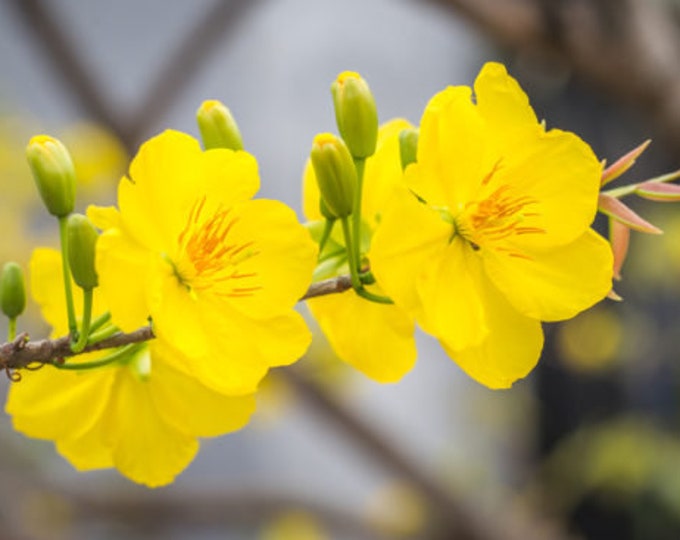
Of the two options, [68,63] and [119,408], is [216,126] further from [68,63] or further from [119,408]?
[68,63]

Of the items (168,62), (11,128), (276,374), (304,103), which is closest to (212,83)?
(304,103)

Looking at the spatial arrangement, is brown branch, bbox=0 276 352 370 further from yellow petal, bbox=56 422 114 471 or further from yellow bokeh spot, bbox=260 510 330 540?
yellow bokeh spot, bbox=260 510 330 540

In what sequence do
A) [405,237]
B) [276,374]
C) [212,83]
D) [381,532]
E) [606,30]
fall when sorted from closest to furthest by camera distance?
[405,237], [606,30], [276,374], [381,532], [212,83]

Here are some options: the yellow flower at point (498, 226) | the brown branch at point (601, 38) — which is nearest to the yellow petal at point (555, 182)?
the yellow flower at point (498, 226)

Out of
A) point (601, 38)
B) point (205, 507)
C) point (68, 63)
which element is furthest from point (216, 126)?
point (205, 507)

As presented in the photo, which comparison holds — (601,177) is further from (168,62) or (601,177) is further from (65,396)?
(168,62)

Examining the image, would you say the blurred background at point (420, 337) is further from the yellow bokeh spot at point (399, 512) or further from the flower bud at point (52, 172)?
the flower bud at point (52, 172)

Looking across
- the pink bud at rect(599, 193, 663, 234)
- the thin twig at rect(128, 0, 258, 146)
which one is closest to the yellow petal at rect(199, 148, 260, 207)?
the pink bud at rect(599, 193, 663, 234)
